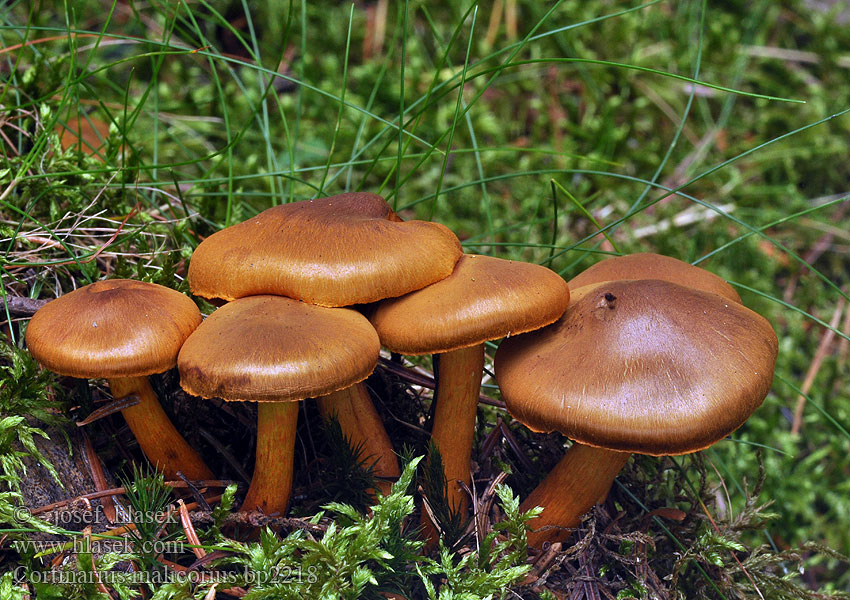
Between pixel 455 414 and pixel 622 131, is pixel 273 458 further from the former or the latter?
pixel 622 131

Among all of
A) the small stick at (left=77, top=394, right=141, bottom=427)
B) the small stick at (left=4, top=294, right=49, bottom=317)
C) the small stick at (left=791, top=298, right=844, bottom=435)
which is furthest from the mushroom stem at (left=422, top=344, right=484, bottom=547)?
the small stick at (left=791, top=298, right=844, bottom=435)

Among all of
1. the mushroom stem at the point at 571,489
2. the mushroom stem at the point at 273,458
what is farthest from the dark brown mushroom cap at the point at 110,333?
the mushroom stem at the point at 571,489

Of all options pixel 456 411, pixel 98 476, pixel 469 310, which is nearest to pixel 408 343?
pixel 469 310

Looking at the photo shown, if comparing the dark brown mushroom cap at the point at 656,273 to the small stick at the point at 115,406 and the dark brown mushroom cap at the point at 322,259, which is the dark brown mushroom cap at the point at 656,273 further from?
the small stick at the point at 115,406

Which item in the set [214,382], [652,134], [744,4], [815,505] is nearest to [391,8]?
[652,134]

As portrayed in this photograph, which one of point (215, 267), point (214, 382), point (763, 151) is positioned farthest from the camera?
point (763, 151)

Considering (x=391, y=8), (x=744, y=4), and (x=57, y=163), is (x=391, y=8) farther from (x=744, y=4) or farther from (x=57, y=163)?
(x=57, y=163)

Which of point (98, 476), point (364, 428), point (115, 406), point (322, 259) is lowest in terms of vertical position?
point (98, 476)

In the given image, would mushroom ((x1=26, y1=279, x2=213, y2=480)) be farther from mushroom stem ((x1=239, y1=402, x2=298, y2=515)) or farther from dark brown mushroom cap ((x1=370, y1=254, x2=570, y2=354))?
dark brown mushroom cap ((x1=370, y1=254, x2=570, y2=354))
